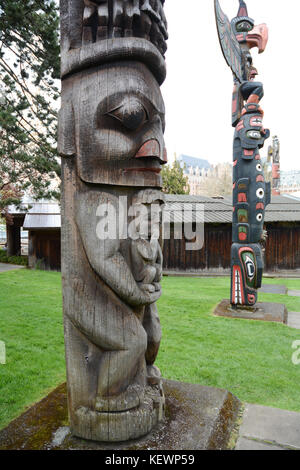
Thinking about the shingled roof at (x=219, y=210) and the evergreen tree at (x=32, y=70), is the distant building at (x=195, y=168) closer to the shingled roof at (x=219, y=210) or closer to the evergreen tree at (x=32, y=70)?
the shingled roof at (x=219, y=210)

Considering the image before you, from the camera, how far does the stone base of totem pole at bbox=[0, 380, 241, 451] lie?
2070 millimetres

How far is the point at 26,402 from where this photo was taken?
323 cm

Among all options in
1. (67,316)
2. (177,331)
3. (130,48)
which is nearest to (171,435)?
(67,316)

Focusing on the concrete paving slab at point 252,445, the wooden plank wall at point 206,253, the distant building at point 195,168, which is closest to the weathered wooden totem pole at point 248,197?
the concrete paving slab at point 252,445

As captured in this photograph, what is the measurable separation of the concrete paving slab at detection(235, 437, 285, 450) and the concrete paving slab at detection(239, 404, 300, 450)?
5cm

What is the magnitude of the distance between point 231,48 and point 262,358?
5.48 metres

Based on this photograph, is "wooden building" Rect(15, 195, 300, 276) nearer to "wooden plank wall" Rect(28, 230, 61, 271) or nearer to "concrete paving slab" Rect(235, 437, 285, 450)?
"wooden plank wall" Rect(28, 230, 61, 271)

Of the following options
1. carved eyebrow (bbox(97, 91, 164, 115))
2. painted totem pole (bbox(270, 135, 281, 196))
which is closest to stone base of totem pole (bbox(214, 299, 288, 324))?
carved eyebrow (bbox(97, 91, 164, 115))

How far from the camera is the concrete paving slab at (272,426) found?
251cm

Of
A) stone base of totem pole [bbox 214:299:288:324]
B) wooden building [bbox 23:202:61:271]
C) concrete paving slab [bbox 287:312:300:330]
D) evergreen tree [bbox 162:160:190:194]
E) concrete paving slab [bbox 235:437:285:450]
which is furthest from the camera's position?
evergreen tree [bbox 162:160:190:194]

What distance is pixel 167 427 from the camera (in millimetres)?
2266

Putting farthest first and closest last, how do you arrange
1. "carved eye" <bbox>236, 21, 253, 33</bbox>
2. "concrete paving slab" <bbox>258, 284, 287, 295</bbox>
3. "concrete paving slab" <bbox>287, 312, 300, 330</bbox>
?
1. "concrete paving slab" <bbox>258, 284, 287, 295</bbox>
2. "carved eye" <bbox>236, 21, 253, 33</bbox>
3. "concrete paving slab" <bbox>287, 312, 300, 330</bbox>

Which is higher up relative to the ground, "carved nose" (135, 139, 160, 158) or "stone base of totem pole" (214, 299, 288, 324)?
"carved nose" (135, 139, 160, 158)

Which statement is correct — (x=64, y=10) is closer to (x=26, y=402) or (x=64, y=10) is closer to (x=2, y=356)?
(x=26, y=402)
